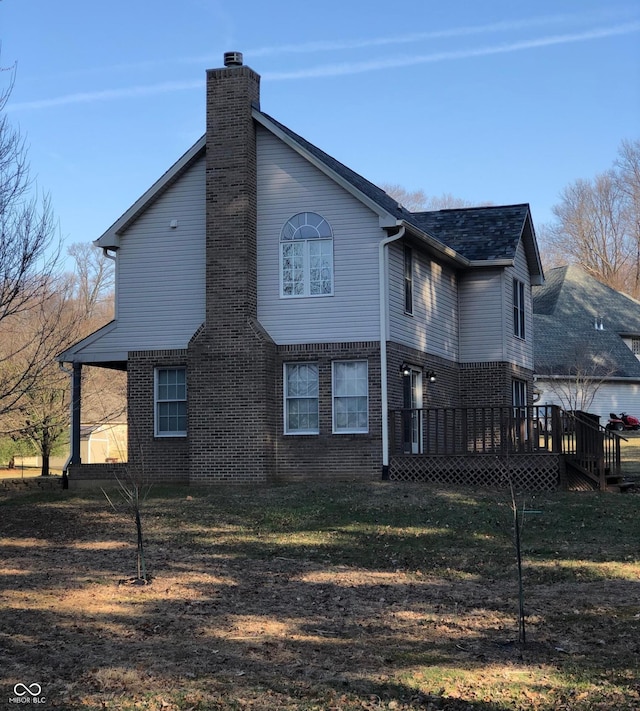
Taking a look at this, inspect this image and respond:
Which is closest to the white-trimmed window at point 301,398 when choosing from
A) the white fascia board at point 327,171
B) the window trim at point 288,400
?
the window trim at point 288,400

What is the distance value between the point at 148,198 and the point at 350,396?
20.0ft

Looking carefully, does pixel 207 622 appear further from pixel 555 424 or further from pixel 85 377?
pixel 85 377

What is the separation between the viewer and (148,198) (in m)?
21.6

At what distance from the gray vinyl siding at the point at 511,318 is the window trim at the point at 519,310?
123mm

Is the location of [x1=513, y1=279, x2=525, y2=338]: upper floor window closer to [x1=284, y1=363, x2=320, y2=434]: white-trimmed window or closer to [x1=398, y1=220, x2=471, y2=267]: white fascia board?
[x1=398, y1=220, x2=471, y2=267]: white fascia board

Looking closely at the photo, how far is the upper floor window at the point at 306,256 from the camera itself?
67.6 feet

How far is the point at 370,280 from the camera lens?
2016 cm

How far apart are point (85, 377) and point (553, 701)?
2770 centimetres

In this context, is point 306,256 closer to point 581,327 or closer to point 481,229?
point 481,229

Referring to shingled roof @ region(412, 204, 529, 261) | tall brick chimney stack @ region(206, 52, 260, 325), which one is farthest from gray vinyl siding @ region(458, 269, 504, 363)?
tall brick chimney stack @ region(206, 52, 260, 325)

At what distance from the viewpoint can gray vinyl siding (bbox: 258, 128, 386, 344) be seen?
20.2 m

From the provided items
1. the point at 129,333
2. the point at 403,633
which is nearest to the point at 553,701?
the point at 403,633

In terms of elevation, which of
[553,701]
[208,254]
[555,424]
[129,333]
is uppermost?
[208,254]

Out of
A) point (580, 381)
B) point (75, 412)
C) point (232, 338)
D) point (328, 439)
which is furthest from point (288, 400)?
point (580, 381)
